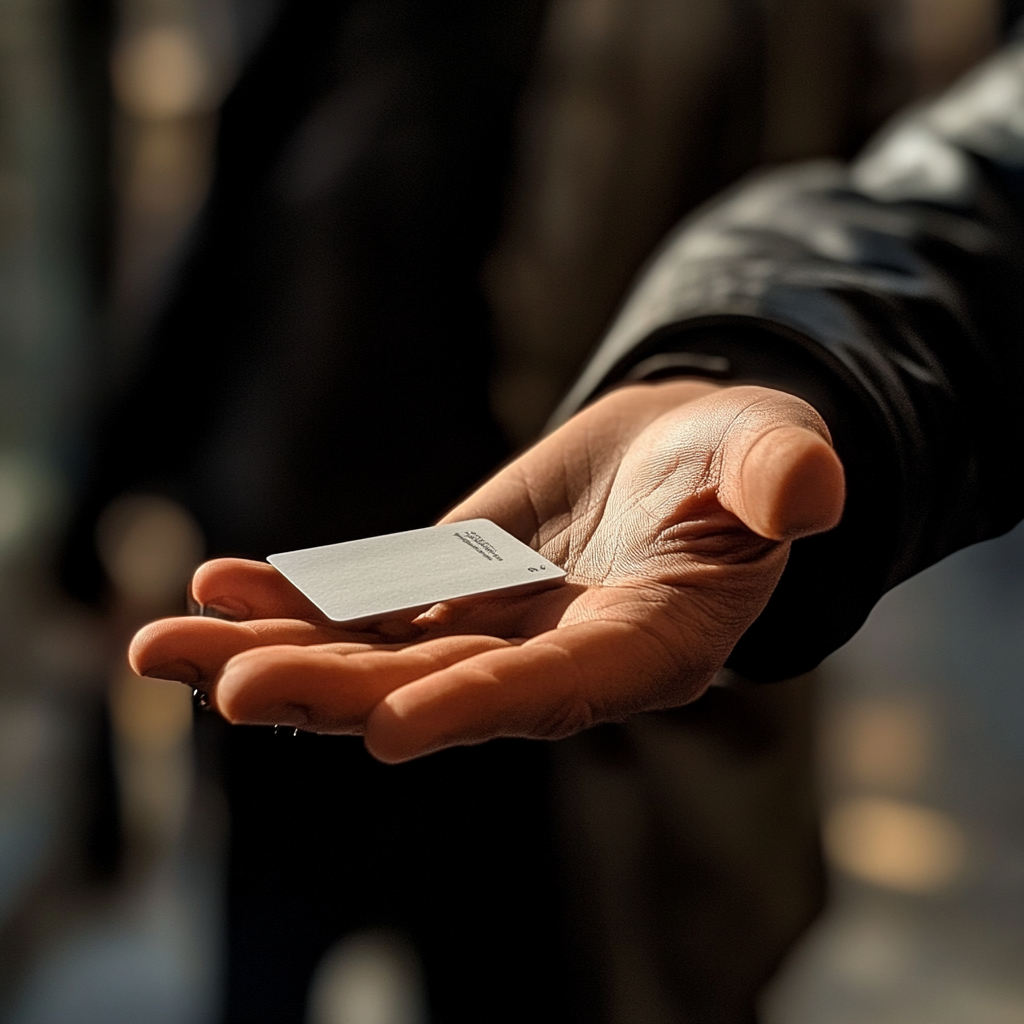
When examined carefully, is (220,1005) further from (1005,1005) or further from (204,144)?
(204,144)

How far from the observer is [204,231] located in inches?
30.1

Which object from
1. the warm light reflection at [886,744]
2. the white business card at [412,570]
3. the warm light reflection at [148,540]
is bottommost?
the warm light reflection at [886,744]

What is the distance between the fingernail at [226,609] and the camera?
44 cm

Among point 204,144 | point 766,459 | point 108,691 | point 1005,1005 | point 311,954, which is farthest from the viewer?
point 204,144

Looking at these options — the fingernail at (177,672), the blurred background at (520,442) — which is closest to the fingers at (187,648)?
the fingernail at (177,672)

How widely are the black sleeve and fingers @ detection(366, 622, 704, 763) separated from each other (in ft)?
0.40

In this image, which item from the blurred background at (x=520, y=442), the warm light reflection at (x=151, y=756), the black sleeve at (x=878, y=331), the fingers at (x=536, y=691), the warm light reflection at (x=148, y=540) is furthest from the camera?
the warm light reflection at (x=151, y=756)

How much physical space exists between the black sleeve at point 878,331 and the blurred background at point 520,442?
0.34 ft

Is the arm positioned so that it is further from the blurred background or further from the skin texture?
the blurred background

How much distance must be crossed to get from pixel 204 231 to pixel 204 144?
47 centimetres

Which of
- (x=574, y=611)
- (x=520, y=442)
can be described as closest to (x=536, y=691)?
(x=574, y=611)

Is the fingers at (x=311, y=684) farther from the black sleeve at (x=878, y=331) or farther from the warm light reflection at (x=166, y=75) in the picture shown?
the warm light reflection at (x=166, y=75)

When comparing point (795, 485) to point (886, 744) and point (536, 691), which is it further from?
point (886, 744)

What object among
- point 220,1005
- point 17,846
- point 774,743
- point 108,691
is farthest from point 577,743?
point 17,846
